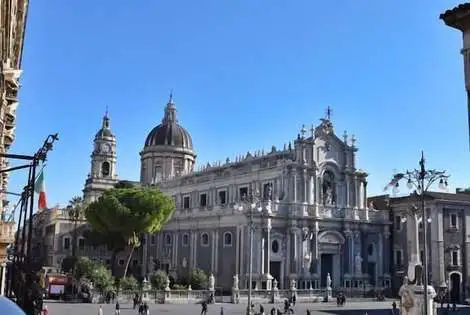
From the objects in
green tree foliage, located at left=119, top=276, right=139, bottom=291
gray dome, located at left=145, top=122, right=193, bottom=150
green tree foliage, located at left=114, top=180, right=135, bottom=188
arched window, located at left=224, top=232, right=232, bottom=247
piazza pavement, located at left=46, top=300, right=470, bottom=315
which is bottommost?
piazza pavement, located at left=46, top=300, right=470, bottom=315

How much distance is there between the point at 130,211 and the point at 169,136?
27.5m

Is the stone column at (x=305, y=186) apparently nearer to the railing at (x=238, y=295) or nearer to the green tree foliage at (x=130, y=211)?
the railing at (x=238, y=295)

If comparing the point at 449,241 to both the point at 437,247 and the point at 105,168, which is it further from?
the point at 105,168

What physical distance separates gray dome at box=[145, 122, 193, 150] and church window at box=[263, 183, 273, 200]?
2371 cm

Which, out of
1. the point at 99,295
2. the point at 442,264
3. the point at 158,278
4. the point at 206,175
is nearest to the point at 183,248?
the point at 206,175

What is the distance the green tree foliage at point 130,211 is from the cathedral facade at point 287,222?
6.64m

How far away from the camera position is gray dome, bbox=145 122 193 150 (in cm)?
7844

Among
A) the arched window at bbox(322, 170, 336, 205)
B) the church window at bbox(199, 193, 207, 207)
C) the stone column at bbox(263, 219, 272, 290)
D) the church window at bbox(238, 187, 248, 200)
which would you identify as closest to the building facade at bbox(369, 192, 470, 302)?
the arched window at bbox(322, 170, 336, 205)

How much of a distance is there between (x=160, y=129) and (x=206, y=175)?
1556 centimetres

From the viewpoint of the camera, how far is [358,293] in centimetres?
5538

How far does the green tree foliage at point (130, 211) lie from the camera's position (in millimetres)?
51844

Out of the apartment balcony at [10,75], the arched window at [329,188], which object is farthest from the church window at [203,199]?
the apartment balcony at [10,75]

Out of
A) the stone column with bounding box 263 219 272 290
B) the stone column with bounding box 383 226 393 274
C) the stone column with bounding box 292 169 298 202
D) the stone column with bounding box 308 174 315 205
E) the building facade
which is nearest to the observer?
the stone column with bounding box 263 219 272 290

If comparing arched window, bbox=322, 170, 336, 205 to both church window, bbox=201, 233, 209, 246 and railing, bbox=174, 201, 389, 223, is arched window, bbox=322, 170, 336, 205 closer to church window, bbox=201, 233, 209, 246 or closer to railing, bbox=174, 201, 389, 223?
railing, bbox=174, 201, 389, 223
